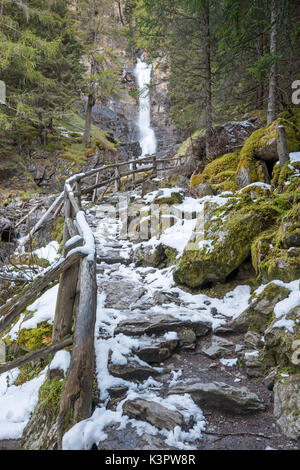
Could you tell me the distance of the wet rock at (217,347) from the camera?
306cm

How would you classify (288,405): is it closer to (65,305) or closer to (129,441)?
(129,441)

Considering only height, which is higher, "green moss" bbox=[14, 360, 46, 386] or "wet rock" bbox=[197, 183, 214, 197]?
"wet rock" bbox=[197, 183, 214, 197]

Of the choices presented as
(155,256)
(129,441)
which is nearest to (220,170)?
(155,256)

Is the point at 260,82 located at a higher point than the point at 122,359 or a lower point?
higher

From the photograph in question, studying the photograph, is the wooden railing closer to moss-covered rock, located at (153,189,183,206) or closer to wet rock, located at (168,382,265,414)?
wet rock, located at (168,382,265,414)

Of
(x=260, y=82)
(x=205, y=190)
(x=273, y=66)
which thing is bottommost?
(x=205, y=190)

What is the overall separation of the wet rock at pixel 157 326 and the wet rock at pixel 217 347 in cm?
21

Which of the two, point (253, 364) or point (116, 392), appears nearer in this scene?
point (116, 392)

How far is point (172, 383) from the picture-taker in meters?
2.71

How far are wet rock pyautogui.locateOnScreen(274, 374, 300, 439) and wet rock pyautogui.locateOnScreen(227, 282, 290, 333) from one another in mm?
883

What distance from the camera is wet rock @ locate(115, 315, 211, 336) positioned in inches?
133

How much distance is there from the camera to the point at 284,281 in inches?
129

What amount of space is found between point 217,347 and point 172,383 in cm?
74

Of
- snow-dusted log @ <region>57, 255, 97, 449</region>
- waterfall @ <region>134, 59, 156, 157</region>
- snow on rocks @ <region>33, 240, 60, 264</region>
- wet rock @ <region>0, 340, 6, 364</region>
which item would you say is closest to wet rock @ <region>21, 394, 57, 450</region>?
snow-dusted log @ <region>57, 255, 97, 449</region>
